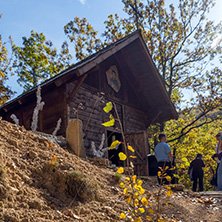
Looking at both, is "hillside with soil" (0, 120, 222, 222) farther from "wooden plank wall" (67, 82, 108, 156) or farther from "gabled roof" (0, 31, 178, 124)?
"gabled roof" (0, 31, 178, 124)

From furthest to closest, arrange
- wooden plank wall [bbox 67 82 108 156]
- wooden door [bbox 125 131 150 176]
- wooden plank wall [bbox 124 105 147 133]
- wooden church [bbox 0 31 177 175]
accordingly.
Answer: wooden plank wall [bbox 124 105 147 133] < wooden door [bbox 125 131 150 176] < wooden plank wall [bbox 67 82 108 156] < wooden church [bbox 0 31 177 175]

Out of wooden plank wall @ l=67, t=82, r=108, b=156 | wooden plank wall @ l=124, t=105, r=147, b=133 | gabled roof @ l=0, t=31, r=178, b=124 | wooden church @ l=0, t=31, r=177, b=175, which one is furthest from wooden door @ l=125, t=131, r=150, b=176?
gabled roof @ l=0, t=31, r=178, b=124

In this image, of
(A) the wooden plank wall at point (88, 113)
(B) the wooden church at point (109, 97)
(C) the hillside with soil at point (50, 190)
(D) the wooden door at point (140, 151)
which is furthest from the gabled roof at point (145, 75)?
(C) the hillside with soil at point (50, 190)

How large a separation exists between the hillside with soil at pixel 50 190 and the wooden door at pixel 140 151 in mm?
4815

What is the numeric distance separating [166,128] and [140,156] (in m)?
11.9

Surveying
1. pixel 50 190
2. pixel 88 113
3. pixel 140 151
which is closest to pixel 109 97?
pixel 88 113

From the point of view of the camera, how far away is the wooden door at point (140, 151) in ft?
34.0

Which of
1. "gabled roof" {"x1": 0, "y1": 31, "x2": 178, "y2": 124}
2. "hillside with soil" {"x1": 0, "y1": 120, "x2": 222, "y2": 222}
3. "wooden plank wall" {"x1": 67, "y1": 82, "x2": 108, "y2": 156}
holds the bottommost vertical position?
"hillside with soil" {"x1": 0, "y1": 120, "x2": 222, "y2": 222}

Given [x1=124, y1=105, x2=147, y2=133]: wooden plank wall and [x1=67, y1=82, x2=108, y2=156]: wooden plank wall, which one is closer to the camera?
[x1=67, y1=82, x2=108, y2=156]: wooden plank wall

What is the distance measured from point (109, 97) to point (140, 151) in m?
→ 2.84

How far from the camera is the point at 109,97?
1176cm

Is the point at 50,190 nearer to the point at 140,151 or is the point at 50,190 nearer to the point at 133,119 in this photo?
the point at 140,151

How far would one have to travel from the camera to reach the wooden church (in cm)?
943

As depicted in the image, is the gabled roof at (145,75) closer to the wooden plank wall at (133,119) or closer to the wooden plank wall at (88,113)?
the wooden plank wall at (133,119)
